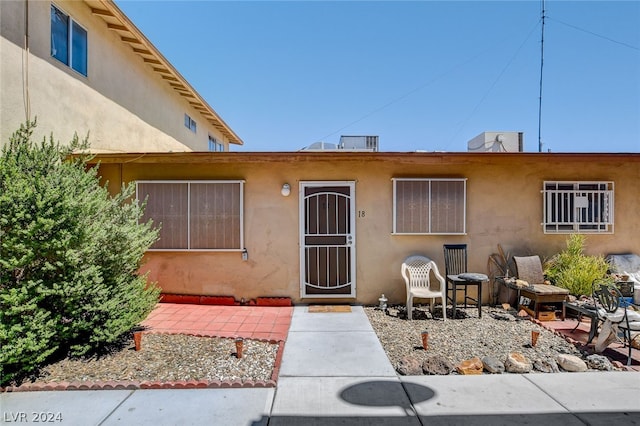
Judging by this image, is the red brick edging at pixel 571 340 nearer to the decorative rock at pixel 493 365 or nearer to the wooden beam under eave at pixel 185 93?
the decorative rock at pixel 493 365

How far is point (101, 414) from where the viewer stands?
3.12m

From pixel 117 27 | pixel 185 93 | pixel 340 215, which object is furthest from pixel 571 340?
pixel 185 93

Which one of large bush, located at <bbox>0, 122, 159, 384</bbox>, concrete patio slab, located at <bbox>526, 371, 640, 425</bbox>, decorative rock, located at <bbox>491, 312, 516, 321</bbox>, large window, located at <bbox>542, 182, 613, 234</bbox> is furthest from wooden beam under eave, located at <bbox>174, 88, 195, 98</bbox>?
concrete patio slab, located at <bbox>526, 371, 640, 425</bbox>

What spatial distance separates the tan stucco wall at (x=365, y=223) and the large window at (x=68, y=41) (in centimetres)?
224

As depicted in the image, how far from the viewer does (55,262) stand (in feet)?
12.9

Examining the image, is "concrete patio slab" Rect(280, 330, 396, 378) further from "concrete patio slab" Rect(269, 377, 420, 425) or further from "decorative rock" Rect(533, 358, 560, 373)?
"decorative rock" Rect(533, 358, 560, 373)

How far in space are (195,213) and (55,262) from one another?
2.99 meters

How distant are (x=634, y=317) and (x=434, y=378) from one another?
9.74 ft

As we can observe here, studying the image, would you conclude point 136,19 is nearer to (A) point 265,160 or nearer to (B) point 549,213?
(A) point 265,160

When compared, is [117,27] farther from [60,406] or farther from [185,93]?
[60,406]

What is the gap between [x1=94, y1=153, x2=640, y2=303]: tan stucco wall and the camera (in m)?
6.77

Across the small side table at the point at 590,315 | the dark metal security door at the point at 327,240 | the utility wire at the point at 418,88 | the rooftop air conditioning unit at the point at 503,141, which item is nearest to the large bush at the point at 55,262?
the dark metal security door at the point at 327,240

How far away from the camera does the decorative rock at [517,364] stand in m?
3.91

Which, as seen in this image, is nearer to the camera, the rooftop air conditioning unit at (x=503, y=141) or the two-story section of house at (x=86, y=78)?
the two-story section of house at (x=86, y=78)
